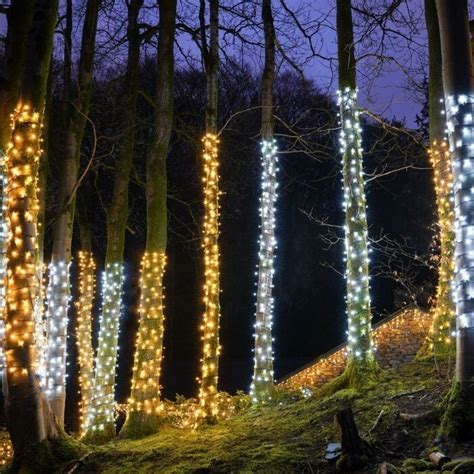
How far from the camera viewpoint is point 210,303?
9.09 m

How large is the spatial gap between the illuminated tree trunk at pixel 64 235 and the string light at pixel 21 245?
298 cm

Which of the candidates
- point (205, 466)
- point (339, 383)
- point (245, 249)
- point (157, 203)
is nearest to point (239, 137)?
point (245, 249)

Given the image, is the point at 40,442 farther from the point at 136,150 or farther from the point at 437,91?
the point at 136,150

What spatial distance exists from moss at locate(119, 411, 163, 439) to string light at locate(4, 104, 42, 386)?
3.57 m

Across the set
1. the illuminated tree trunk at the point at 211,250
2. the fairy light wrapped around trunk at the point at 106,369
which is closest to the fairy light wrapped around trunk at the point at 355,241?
the illuminated tree trunk at the point at 211,250

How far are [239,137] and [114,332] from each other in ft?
36.4

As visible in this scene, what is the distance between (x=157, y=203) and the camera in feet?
31.2

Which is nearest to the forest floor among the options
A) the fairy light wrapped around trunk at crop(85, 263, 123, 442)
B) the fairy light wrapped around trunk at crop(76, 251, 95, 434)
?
the fairy light wrapped around trunk at crop(85, 263, 123, 442)

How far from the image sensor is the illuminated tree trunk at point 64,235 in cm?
965

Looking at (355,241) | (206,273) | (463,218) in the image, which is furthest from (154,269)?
(463,218)

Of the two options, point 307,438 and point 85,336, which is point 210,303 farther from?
point 85,336

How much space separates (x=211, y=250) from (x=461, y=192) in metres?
4.79

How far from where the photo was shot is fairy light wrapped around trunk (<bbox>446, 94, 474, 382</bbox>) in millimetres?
5090

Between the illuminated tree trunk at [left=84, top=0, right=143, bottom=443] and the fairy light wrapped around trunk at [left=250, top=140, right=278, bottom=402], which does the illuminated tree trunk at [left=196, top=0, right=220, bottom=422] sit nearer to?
the fairy light wrapped around trunk at [left=250, top=140, right=278, bottom=402]
